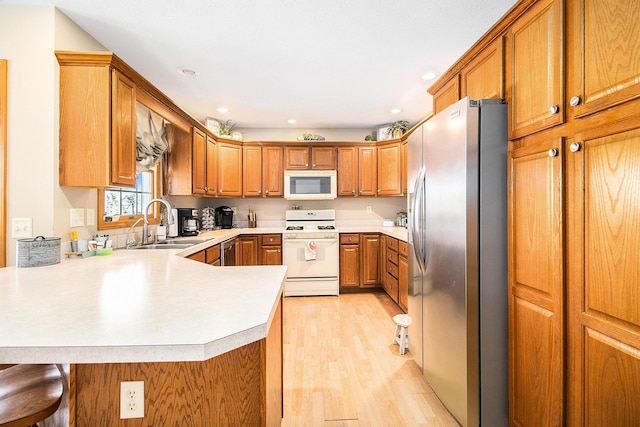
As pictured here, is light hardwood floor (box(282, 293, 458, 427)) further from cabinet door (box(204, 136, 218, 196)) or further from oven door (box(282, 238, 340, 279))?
cabinet door (box(204, 136, 218, 196))

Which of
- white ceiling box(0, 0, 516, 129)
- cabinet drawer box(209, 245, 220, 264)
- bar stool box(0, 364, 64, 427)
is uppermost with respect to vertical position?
white ceiling box(0, 0, 516, 129)

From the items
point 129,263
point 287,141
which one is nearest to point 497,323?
point 129,263

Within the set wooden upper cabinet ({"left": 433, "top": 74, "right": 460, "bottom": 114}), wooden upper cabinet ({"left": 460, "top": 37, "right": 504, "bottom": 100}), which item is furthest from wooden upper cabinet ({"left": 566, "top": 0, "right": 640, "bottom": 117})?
wooden upper cabinet ({"left": 433, "top": 74, "right": 460, "bottom": 114})

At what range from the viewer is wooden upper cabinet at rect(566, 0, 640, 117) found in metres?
0.97

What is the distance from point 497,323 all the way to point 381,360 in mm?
1075

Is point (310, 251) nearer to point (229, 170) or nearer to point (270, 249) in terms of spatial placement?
point (270, 249)

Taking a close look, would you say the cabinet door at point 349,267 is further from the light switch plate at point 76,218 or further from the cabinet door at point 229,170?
the light switch plate at point 76,218

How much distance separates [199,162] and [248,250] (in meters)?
1.30

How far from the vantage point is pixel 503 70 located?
155 centimetres

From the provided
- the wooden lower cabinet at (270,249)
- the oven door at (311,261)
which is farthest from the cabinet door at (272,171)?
the oven door at (311,261)

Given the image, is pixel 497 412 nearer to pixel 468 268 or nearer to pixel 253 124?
pixel 468 268

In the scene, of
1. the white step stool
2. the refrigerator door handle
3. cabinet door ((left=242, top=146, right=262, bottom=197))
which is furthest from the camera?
cabinet door ((left=242, top=146, right=262, bottom=197))

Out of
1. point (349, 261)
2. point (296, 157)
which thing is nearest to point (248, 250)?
point (349, 261)

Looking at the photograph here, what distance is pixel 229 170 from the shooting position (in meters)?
4.25
